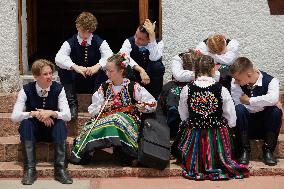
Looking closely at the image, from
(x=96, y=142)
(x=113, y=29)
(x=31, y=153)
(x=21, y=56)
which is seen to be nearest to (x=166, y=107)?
(x=96, y=142)

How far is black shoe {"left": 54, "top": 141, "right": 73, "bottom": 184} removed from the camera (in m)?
6.50

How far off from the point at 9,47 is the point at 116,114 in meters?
2.09

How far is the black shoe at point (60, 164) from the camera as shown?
21.3 ft

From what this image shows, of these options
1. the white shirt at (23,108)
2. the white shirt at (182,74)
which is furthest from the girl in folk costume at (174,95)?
Result: the white shirt at (23,108)

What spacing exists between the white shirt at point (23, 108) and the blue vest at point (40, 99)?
4cm

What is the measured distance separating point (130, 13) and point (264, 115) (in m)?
6.27

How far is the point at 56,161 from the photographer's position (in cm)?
657

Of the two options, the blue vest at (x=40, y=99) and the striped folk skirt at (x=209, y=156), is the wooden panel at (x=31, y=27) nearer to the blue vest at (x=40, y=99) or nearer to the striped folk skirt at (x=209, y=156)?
the blue vest at (x=40, y=99)

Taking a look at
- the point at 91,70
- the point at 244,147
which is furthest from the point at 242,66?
the point at 91,70

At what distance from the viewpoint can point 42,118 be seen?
21.5ft

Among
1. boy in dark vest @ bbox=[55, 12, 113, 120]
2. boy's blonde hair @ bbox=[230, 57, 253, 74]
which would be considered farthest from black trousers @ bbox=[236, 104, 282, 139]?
boy in dark vest @ bbox=[55, 12, 113, 120]

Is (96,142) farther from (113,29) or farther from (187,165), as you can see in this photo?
(113,29)

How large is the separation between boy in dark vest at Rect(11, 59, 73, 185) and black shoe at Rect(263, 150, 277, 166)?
2070mm

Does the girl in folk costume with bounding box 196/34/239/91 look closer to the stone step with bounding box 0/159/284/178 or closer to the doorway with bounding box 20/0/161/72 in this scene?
the stone step with bounding box 0/159/284/178
